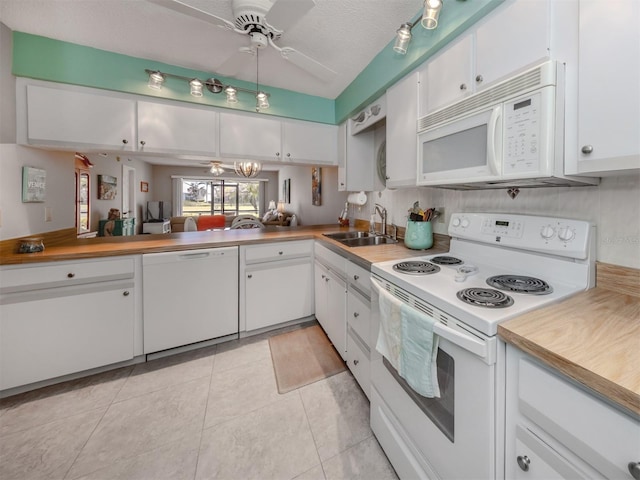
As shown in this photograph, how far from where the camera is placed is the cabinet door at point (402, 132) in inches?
62.5

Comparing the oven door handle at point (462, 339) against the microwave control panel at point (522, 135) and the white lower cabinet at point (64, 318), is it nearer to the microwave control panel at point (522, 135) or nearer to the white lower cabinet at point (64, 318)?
the microwave control panel at point (522, 135)

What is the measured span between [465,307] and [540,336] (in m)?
0.19

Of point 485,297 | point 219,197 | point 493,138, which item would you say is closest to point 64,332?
point 485,297

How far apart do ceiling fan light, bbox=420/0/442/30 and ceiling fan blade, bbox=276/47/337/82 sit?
2.41 ft

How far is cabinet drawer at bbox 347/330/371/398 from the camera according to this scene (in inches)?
59.7

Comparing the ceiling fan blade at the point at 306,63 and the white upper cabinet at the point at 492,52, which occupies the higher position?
the ceiling fan blade at the point at 306,63

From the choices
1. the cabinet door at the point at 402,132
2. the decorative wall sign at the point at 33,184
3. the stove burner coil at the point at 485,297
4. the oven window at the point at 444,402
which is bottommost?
the oven window at the point at 444,402

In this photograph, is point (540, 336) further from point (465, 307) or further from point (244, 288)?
point (244, 288)

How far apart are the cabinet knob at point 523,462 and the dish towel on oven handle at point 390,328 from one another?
1.34 ft

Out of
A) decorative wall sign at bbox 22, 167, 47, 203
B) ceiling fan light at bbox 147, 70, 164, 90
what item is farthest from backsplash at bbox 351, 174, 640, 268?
decorative wall sign at bbox 22, 167, 47, 203

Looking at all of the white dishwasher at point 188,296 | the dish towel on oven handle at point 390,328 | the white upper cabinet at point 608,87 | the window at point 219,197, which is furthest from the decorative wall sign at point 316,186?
the window at point 219,197

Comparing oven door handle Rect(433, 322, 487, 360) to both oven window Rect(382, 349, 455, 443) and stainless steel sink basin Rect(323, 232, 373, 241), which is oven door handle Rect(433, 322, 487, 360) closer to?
oven window Rect(382, 349, 455, 443)

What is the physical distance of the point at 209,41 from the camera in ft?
6.12

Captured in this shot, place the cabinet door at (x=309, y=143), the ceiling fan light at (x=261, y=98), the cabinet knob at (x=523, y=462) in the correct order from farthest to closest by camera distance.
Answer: the cabinet door at (x=309, y=143) < the ceiling fan light at (x=261, y=98) < the cabinet knob at (x=523, y=462)
